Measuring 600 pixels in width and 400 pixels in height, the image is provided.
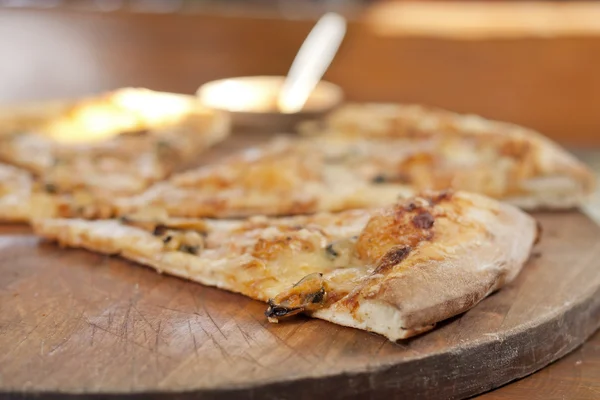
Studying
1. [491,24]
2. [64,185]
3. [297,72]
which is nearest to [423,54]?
[491,24]

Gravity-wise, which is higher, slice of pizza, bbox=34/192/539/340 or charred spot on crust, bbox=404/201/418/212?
charred spot on crust, bbox=404/201/418/212

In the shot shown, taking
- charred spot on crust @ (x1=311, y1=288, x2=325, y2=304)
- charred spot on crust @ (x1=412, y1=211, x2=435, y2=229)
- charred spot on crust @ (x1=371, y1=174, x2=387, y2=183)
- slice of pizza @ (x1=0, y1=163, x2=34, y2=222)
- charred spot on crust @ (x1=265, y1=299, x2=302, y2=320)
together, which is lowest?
slice of pizza @ (x1=0, y1=163, x2=34, y2=222)

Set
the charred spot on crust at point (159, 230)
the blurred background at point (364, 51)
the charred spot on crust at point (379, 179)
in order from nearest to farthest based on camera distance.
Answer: the charred spot on crust at point (159, 230), the charred spot on crust at point (379, 179), the blurred background at point (364, 51)

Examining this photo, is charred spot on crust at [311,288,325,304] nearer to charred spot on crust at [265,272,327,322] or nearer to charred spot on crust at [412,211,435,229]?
charred spot on crust at [265,272,327,322]

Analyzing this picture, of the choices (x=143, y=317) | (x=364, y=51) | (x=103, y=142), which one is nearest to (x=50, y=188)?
(x=103, y=142)

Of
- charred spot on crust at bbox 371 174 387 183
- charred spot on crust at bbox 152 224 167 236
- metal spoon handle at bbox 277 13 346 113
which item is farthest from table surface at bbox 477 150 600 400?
metal spoon handle at bbox 277 13 346 113

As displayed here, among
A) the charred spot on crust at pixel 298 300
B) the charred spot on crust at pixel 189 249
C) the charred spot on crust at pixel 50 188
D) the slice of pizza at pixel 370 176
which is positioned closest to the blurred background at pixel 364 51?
the slice of pizza at pixel 370 176

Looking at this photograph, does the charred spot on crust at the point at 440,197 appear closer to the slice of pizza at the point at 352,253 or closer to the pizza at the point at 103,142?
the slice of pizza at the point at 352,253

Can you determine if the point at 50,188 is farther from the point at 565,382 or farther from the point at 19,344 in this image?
the point at 565,382
